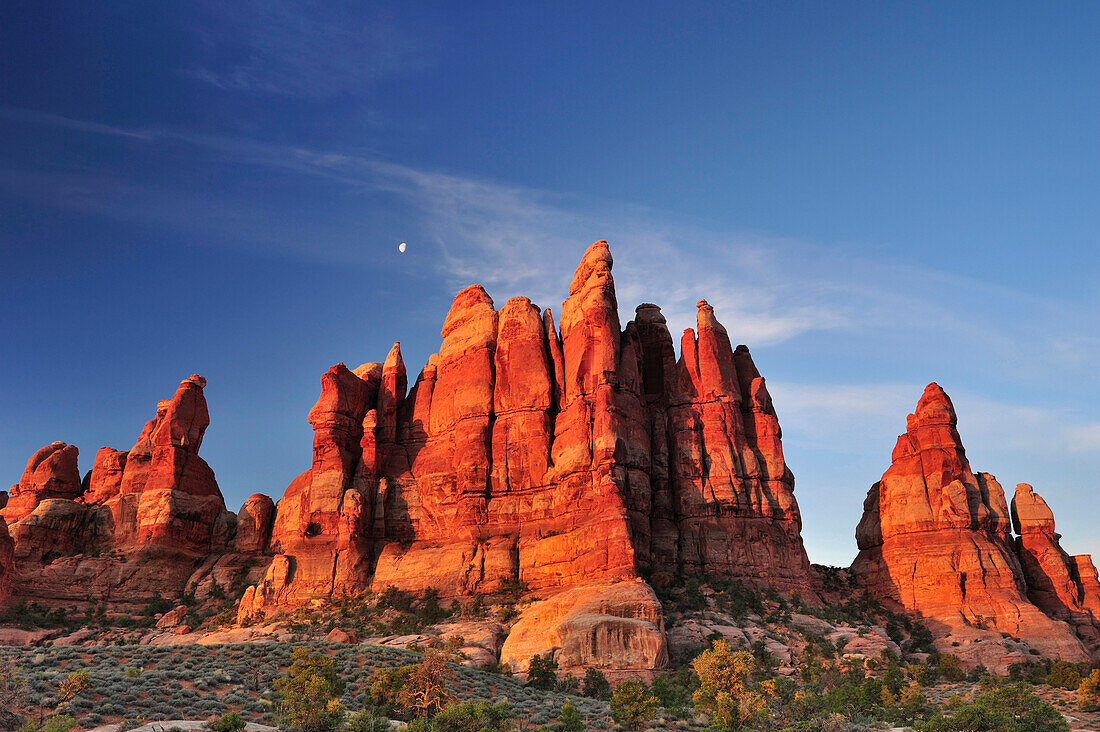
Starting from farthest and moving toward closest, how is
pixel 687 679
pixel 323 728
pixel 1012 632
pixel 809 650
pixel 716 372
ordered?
pixel 716 372 → pixel 1012 632 → pixel 809 650 → pixel 687 679 → pixel 323 728

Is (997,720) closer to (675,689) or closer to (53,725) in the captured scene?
(675,689)

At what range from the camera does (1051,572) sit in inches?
3034

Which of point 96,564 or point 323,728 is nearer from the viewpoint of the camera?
point 323,728

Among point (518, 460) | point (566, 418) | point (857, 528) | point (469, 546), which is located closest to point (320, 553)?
point (469, 546)

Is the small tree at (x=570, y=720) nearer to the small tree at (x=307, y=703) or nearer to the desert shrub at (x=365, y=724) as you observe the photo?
the desert shrub at (x=365, y=724)

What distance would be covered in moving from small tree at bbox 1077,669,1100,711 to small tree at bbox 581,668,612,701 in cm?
2688

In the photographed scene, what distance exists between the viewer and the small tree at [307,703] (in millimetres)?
31562

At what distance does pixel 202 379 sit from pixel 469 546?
36.5 metres

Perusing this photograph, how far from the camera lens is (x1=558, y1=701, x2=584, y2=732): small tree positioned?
36.0 metres

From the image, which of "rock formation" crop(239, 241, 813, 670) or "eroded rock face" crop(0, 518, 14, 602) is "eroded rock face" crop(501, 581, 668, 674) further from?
"eroded rock face" crop(0, 518, 14, 602)

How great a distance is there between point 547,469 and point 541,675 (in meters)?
25.0

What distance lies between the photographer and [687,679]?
173ft

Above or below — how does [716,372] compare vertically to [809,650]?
above

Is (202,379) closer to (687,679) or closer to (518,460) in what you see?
(518,460)
